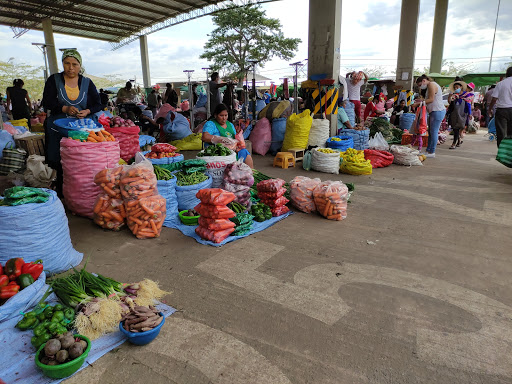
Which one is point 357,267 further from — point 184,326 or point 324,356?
point 184,326

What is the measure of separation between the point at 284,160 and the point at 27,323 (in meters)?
5.24

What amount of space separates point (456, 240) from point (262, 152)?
199 inches

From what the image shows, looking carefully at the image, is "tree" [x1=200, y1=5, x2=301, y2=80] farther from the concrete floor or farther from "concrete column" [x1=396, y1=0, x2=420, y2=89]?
the concrete floor

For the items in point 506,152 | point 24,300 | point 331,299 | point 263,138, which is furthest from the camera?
point 263,138

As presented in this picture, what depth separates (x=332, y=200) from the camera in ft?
13.0

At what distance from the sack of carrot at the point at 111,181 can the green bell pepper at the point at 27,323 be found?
164 cm

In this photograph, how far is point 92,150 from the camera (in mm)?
3703

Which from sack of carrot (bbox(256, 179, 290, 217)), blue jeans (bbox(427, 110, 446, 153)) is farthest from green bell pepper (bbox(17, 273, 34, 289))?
blue jeans (bbox(427, 110, 446, 153))

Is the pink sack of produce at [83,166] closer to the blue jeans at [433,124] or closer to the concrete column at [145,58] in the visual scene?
the blue jeans at [433,124]

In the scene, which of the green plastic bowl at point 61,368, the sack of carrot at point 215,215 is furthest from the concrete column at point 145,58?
the green plastic bowl at point 61,368

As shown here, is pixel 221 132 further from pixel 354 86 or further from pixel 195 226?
pixel 354 86

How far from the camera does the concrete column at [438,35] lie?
68.8 feet

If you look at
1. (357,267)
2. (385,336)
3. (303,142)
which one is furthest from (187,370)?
(303,142)

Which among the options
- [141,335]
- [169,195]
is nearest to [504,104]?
[169,195]
